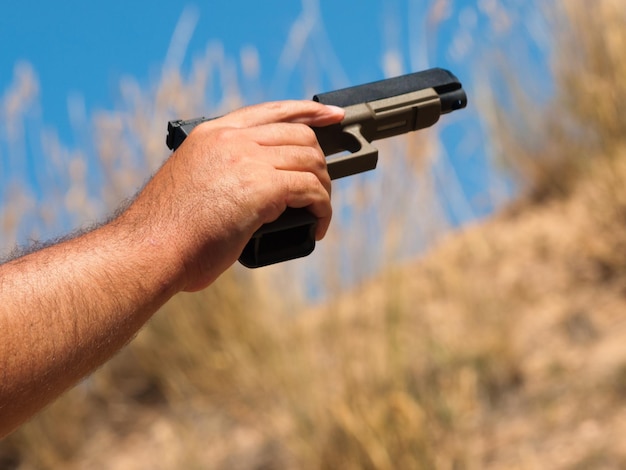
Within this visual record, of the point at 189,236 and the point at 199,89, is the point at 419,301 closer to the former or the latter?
the point at 199,89

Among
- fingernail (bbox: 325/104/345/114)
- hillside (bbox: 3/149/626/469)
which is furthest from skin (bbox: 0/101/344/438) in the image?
hillside (bbox: 3/149/626/469)

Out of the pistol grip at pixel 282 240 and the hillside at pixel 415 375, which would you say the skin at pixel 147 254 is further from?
the hillside at pixel 415 375

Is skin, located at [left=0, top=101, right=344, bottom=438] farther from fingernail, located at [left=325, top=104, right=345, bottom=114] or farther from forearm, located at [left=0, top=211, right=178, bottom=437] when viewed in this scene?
fingernail, located at [left=325, top=104, right=345, bottom=114]

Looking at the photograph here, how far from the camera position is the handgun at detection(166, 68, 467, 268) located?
141 cm

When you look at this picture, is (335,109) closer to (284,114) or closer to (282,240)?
(284,114)

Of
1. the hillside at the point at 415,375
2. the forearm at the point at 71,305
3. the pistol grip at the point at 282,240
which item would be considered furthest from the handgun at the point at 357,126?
the hillside at the point at 415,375

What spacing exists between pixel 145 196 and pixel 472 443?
7.61 ft

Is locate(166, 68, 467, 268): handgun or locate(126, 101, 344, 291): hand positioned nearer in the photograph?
locate(126, 101, 344, 291): hand

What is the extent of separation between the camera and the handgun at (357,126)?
141cm

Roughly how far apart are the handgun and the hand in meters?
0.05

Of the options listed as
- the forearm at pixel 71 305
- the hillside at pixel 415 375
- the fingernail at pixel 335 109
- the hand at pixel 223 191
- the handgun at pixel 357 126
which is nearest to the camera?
the forearm at pixel 71 305

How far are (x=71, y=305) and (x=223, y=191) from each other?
0.25 m

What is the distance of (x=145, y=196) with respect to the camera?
4.45 feet

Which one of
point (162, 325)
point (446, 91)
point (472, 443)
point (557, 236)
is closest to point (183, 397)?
point (162, 325)
